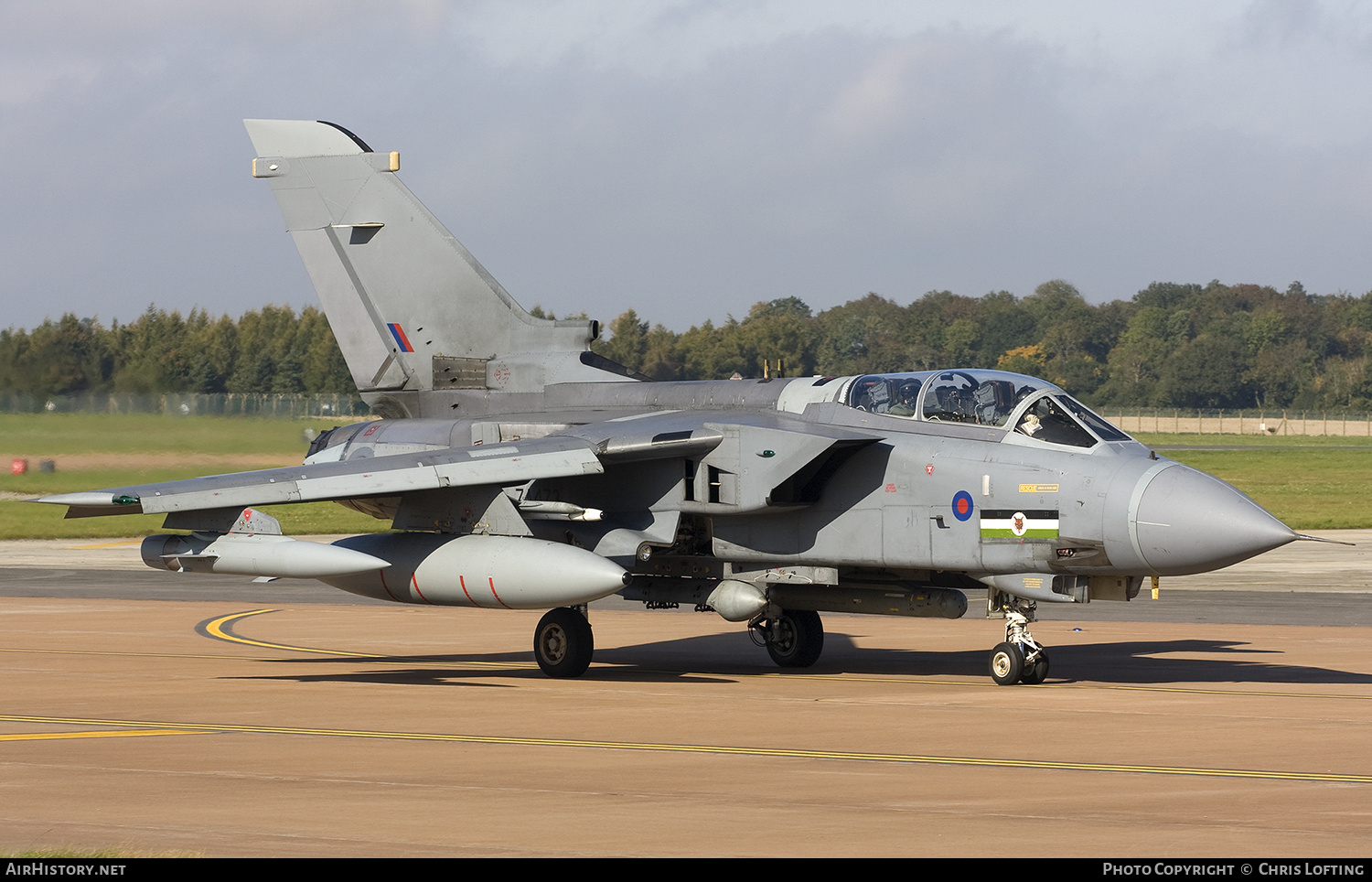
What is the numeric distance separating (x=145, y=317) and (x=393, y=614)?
7.32 m

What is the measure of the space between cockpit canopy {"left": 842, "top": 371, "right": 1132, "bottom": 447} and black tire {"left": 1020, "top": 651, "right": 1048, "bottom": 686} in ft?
6.60

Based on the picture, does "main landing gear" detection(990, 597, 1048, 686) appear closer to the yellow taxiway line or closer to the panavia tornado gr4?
the panavia tornado gr4

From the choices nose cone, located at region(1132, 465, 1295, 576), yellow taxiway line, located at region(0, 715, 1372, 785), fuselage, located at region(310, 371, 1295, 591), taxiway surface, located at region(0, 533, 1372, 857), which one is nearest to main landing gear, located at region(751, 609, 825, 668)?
taxiway surface, located at region(0, 533, 1372, 857)

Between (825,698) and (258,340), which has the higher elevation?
(258,340)

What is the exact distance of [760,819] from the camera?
7.97 metres

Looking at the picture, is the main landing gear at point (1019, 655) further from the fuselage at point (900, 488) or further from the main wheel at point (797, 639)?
the main wheel at point (797, 639)

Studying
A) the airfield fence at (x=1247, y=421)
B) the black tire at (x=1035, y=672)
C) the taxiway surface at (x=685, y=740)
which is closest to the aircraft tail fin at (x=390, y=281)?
the taxiway surface at (x=685, y=740)

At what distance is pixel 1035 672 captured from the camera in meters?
14.2

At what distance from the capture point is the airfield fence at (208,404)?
2316 cm

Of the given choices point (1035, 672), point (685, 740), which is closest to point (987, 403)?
point (1035, 672)

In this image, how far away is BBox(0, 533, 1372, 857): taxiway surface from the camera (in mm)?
7633

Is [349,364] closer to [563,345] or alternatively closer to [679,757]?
[563,345]
